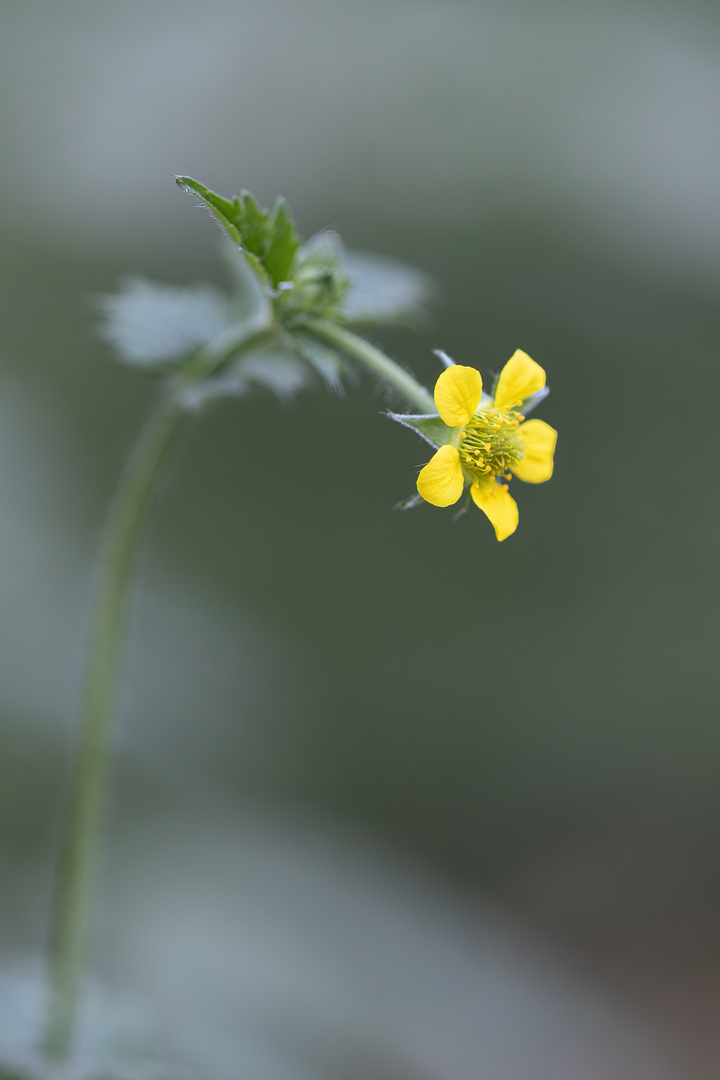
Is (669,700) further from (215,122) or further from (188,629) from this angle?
(215,122)

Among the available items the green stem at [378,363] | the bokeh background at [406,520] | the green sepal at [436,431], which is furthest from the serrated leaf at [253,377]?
the bokeh background at [406,520]

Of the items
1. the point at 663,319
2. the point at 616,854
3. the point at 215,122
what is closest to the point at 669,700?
the point at 616,854

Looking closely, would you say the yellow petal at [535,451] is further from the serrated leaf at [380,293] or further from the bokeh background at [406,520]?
the bokeh background at [406,520]

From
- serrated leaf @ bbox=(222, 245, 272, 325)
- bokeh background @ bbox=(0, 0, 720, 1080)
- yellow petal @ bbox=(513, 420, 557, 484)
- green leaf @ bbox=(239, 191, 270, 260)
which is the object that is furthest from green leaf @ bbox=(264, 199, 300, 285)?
bokeh background @ bbox=(0, 0, 720, 1080)

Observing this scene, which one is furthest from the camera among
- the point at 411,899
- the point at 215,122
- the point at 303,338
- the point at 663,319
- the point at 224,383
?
the point at 215,122

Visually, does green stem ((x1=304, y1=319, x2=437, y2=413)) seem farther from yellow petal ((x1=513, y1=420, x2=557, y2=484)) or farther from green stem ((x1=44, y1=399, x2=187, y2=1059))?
green stem ((x1=44, y1=399, x2=187, y2=1059))

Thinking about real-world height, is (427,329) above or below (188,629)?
above
